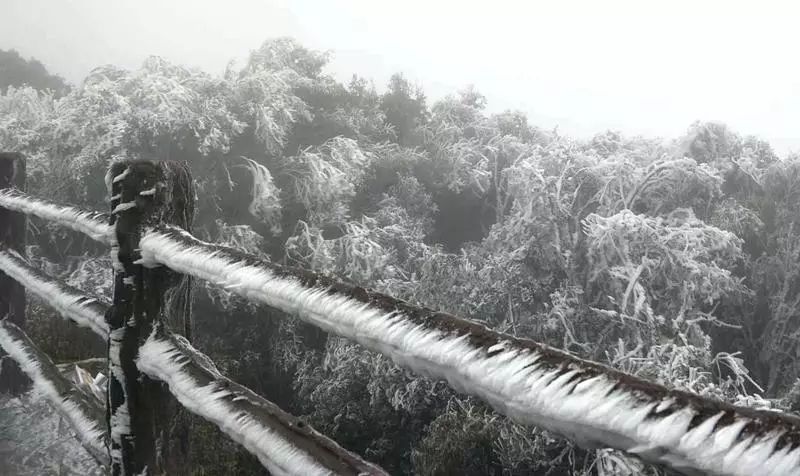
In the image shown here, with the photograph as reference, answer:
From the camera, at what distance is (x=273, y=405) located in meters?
0.85

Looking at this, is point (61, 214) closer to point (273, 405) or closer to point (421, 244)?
point (273, 405)

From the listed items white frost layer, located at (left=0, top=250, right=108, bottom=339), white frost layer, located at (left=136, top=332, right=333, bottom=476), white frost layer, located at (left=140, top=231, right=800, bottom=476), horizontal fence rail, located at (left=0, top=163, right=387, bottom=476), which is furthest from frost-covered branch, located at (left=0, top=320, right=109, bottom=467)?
white frost layer, located at (left=140, top=231, right=800, bottom=476)

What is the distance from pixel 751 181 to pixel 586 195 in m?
5.05

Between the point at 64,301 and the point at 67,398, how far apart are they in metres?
0.30

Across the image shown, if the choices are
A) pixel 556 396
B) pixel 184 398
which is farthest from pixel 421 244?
pixel 556 396

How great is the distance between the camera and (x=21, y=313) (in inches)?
84.0

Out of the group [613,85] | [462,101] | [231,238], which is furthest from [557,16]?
[231,238]

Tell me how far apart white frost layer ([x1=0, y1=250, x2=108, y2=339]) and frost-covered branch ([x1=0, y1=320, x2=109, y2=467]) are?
0.77 ft

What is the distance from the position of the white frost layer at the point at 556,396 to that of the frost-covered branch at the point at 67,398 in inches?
38.2

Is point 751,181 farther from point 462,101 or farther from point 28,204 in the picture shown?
point 28,204

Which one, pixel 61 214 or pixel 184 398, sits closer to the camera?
pixel 184 398

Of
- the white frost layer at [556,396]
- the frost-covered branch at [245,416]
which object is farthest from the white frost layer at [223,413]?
the white frost layer at [556,396]

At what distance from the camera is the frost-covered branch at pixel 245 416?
72cm

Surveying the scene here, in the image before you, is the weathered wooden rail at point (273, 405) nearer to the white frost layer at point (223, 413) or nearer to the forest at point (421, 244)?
the white frost layer at point (223, 413)
